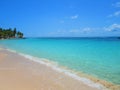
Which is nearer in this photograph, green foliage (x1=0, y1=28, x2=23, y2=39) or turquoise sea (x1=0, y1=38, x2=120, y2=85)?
turquoise sea (x1=0, y1=38, x2=120, y2=85)

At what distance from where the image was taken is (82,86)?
667 centimetres

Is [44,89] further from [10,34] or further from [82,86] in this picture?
[10,34]

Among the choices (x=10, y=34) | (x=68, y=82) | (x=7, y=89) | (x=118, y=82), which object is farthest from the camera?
(x=10, y=34)

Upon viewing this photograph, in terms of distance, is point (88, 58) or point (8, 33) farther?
point (8, 33)

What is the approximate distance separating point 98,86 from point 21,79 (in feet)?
9.08

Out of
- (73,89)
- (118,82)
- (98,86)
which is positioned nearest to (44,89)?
(73,89)

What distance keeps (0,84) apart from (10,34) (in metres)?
116

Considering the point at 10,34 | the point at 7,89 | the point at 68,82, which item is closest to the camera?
the point at 7,89

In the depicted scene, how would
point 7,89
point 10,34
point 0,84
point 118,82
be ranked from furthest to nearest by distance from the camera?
point 10,34 < point 118,82 < point 0,84 < point 7,89

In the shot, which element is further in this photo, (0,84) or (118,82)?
(118,82)

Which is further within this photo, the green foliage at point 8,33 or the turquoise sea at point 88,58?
the green foliage at point 8,33

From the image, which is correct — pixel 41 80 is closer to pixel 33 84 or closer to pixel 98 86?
pixel 33 84

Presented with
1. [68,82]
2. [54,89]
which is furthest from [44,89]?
[68,82]

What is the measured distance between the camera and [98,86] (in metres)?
6.82
